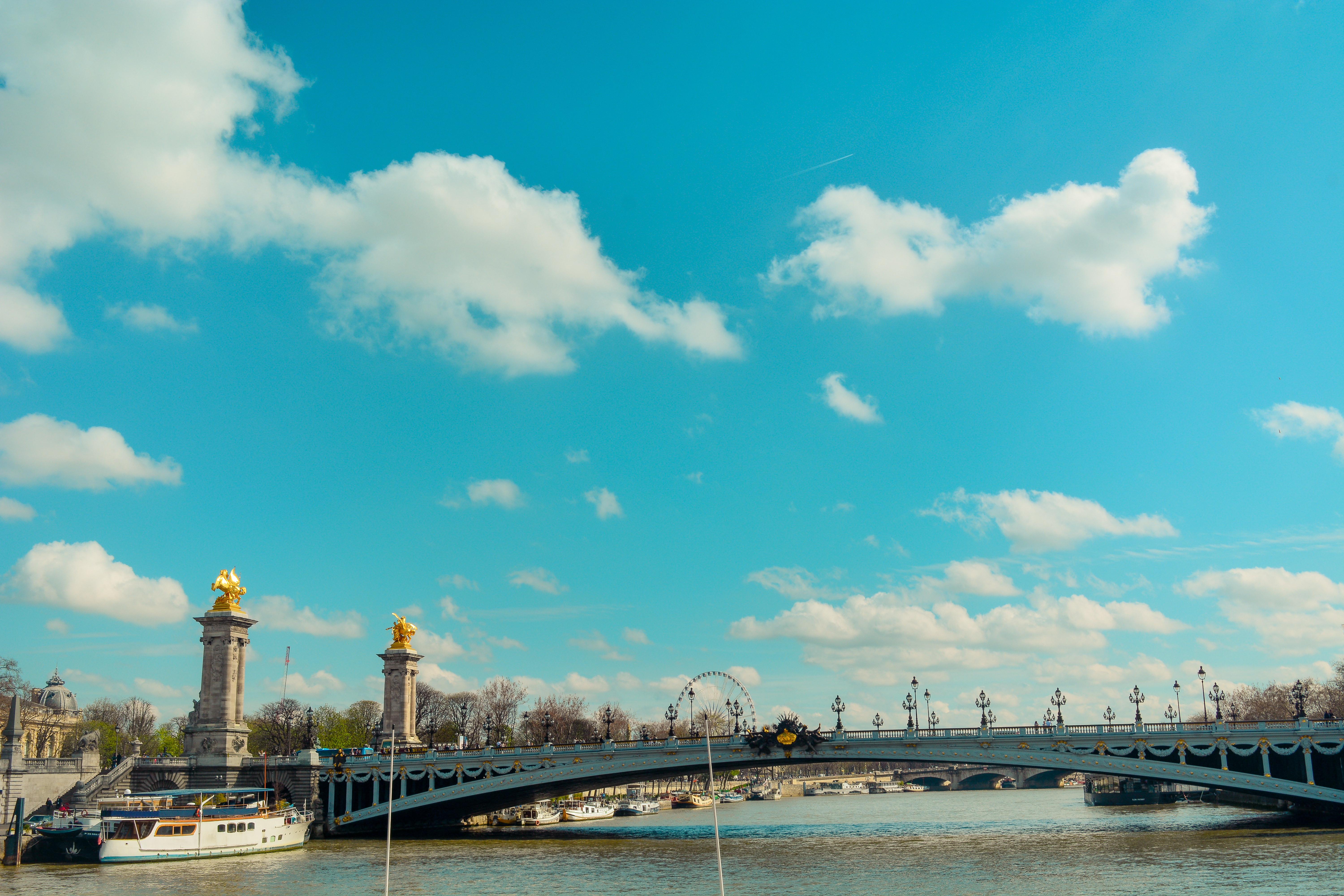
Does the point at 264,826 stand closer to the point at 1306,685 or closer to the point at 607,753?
the point at 607,753

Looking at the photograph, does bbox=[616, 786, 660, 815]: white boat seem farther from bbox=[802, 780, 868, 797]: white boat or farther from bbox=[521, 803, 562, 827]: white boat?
bbox=[802, 780, 868, 797]: white boat

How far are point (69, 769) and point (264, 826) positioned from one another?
55.9 feet

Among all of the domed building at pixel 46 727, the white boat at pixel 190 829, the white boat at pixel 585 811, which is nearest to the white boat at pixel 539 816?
the white boat at pixel 585 811

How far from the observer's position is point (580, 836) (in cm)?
7569

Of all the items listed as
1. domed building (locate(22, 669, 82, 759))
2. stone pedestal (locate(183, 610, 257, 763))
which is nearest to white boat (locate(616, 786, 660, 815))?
stone pedestal (locate(183, 610, 257, 763))

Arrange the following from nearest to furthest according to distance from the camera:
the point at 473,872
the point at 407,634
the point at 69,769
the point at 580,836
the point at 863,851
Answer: the point at 473,872 → the point at 863,851 → the point at 69,769 → the point at 580,836 → the point at 407,634

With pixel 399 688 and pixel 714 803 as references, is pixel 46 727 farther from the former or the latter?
pixel 714 803

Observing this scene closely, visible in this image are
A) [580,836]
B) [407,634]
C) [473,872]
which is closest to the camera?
[473,872]

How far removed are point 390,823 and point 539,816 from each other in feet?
184

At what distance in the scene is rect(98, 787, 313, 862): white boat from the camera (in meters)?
55.9

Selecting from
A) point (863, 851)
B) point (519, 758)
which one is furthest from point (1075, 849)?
point (519, 758)

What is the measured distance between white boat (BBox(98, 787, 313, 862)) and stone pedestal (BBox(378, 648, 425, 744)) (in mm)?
20076

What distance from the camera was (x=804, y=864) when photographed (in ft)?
180

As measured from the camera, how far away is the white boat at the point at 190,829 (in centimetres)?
5591
